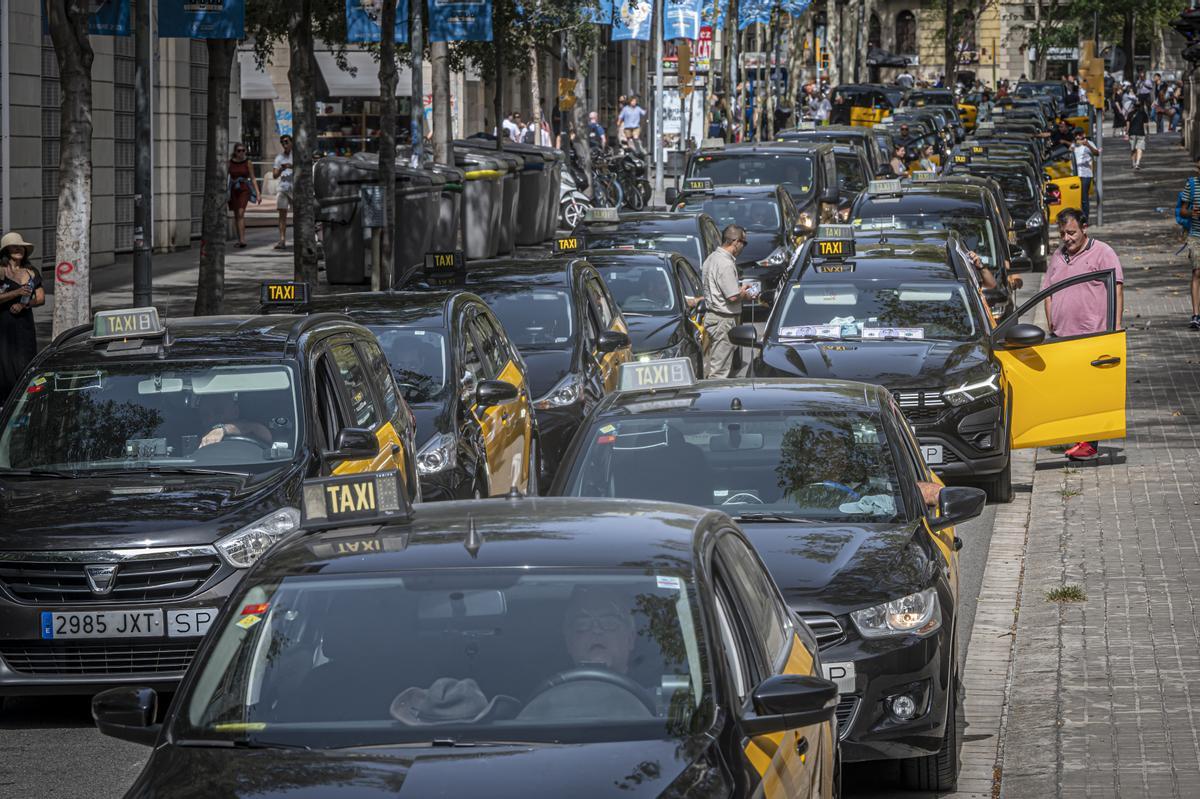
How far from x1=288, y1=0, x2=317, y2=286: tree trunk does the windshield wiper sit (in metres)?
15.3

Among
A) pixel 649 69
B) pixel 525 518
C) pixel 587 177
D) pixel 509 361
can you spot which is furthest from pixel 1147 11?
pixel 525 518

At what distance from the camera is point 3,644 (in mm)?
8844

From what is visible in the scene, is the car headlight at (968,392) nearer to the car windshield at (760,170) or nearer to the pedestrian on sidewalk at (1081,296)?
the pedestrian on sidewalk at (1081,296)

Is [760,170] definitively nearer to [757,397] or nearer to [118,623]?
[757,397]

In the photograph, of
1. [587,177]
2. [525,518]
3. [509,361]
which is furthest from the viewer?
[587,177]

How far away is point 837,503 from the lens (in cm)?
854

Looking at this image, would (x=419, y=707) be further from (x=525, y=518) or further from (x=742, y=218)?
(x=742, y=218)

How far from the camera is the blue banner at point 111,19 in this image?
18.2 metres

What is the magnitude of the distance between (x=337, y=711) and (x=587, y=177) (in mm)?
41174

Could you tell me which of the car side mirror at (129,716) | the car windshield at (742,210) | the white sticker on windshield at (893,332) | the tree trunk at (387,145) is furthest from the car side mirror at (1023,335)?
the tree trunk at (387,145)

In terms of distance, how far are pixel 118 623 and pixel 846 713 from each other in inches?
128

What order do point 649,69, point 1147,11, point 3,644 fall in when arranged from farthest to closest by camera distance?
point 1147,11 → point 649,69 → point 3,644

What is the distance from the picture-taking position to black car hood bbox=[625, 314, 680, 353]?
59.1 feet

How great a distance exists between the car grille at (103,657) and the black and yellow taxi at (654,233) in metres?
13.6
